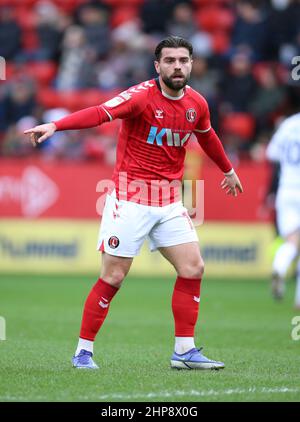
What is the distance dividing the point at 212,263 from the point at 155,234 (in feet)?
30.6

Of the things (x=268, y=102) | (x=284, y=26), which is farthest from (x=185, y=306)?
(x=284, y=26)

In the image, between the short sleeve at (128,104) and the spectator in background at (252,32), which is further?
the spectator in background at (252,32)

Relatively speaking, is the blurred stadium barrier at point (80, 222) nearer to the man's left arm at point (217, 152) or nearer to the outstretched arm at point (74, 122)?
the man's left arm at point (217, 152)

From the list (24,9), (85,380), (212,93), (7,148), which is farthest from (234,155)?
(85,380)

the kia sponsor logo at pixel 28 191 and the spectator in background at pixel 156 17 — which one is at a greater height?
the spectator in background at pixel 156 17

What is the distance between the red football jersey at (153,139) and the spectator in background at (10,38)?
46.5ft

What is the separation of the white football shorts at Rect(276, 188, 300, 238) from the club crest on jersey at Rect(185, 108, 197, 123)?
5561 millimetres

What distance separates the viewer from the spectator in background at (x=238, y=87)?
1895 cm

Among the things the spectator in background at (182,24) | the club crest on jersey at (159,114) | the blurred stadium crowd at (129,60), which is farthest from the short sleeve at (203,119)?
the spectator in background at (182,24)

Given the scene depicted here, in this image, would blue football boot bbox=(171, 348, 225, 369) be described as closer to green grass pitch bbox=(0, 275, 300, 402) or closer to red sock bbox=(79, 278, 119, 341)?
green grass pitch bbox=(0, 275, 300, 402)

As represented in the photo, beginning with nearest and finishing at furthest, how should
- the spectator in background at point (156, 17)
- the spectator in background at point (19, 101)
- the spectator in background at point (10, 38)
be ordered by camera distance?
the spectator in background at point (19, 101) < the spectator in background at point (156, 17) < the spectator in background at point (10, 38)

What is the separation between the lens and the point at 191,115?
7.55 m

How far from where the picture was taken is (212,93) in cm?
1869

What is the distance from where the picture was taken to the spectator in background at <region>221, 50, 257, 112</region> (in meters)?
19.0
